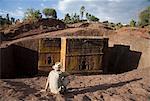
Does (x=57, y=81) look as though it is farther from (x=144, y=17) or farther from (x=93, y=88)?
(x=144, y=17)

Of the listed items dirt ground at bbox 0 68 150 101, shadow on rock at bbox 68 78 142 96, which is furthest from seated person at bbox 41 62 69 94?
shadow on rock at bbox 68 78 142 96

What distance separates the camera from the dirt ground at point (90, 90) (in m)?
7.33

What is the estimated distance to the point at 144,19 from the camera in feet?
118

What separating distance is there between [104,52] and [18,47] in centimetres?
549

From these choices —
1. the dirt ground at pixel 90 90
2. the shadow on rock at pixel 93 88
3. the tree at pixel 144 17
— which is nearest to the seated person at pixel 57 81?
the dirt ground at pixel 90 90

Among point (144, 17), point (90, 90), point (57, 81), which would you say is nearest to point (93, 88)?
point (90, 90)

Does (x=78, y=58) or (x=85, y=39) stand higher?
(x=85, y=39)

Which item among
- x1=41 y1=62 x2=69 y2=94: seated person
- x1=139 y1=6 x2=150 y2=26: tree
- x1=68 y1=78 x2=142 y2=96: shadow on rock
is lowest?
x1=68 y1=78 x2=142 y2=96: shadow on rock

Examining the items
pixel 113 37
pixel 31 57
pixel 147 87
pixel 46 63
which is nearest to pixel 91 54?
pixel 46 63

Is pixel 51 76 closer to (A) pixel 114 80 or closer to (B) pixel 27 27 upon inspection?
(A) pixel 114 80

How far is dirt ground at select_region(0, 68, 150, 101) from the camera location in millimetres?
7328

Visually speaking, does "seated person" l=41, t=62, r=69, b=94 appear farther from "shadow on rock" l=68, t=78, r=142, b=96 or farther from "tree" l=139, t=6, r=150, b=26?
"tree" l=139, t=6, r=150, b=26

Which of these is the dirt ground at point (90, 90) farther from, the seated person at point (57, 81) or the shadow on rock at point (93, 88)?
the seated person at point (57, 81)

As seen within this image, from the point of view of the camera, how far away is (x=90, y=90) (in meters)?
8.45
